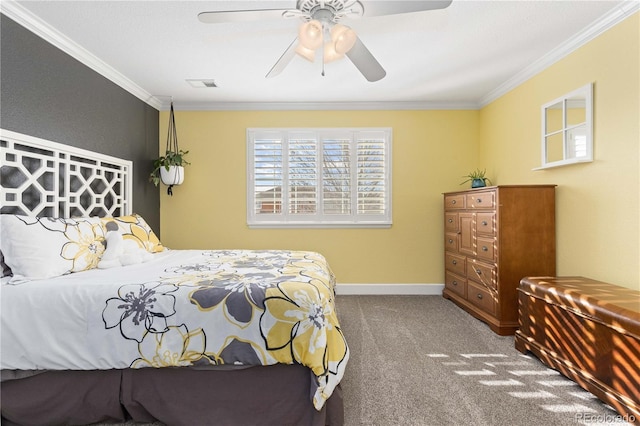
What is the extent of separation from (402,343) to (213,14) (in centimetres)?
269

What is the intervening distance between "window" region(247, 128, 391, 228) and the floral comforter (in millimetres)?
2539

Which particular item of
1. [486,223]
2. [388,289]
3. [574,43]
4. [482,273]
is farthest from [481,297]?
[574,43]

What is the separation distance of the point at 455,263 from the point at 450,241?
280mm

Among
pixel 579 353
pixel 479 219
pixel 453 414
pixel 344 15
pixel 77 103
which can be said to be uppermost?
pixel 344 15

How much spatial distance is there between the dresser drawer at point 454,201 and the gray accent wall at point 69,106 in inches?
145

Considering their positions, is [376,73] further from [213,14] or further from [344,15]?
[213,14]

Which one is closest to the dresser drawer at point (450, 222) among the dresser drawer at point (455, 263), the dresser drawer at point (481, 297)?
the dresser drawer at point (455, 263)

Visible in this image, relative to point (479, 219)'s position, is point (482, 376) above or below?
below

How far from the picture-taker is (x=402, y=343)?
2.66 metres

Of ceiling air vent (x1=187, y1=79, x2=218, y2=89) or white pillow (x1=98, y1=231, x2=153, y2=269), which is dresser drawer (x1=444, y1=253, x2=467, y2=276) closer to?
white pillow (x1=98, y1=231, x2=153, y2=269)

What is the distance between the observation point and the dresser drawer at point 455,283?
11.6 feet

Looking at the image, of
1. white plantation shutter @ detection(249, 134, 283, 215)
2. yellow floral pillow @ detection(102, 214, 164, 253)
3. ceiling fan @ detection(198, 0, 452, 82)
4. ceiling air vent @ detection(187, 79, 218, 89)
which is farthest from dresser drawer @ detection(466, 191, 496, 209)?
yellow floral pillow @ detection(102, 214, 164, 253)

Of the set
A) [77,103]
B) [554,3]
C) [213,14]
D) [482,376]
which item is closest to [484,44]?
[554,3]

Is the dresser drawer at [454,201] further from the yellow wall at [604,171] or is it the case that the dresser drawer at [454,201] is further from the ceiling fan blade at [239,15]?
the ceiling fan blade at [239,15]
